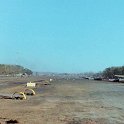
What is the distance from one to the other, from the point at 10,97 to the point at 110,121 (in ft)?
A: 79.9

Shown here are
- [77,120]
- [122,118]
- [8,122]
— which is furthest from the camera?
[122,118]

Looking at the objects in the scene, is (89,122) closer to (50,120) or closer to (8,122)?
(50,120)

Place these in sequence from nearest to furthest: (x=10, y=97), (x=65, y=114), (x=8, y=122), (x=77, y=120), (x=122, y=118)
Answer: (x=8, y=122), (x=77, y=120), (x=122, y=118), (x=65, y=114), (x=10, y=97)

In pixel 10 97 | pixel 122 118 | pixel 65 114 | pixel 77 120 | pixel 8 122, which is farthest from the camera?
pixel 10 97

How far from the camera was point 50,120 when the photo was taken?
27.6 metres

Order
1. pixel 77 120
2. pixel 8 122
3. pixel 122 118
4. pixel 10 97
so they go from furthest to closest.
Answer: pixel 10 97 → pixel 122 118 → pixel 77 120 → pixel 8 122

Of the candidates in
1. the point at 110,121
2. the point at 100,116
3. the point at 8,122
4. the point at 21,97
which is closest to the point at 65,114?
the point at 100,116

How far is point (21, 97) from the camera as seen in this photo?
50.0 m

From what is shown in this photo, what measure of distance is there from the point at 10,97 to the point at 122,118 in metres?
23.0

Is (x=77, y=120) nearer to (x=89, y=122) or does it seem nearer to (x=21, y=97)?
(x=89, y=122)

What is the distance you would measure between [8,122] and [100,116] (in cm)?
805

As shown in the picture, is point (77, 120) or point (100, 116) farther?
point (100, 116)

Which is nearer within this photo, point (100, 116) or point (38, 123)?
point (38, 123)

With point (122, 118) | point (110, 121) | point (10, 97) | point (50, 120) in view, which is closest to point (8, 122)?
point (50, 120)
